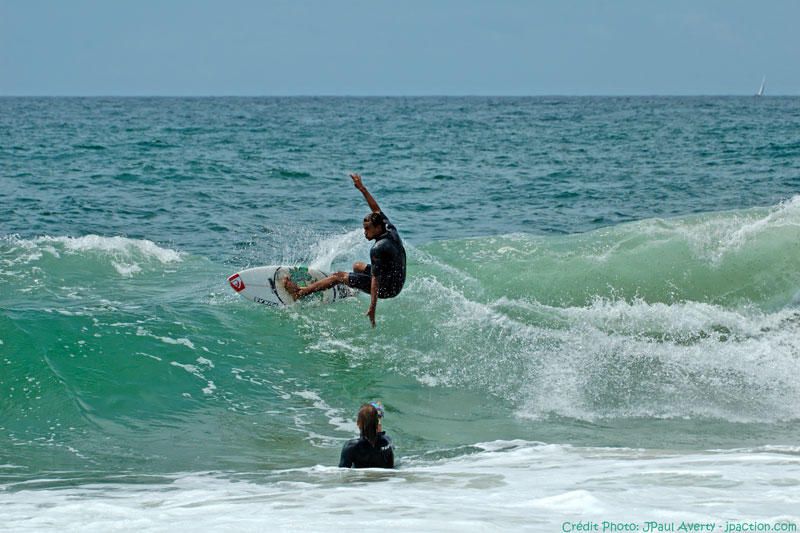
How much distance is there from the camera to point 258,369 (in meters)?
11.3

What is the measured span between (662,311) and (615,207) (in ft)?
38.9

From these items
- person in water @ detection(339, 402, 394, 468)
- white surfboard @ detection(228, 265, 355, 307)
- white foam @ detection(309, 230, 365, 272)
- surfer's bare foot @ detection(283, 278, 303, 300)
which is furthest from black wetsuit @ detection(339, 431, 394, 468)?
white foam @ detection(309, 230, 365, 272)

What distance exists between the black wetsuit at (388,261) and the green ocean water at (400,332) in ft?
2.68

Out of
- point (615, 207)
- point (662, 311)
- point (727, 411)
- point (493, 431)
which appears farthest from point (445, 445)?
point (615, 207)

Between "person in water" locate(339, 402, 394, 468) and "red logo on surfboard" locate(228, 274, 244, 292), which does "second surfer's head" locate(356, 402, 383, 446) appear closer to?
"person in water" locate(339, 402, 394, 468)

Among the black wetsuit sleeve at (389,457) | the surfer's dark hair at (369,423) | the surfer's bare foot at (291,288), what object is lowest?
the black wetsuit sleeve at (389,457)

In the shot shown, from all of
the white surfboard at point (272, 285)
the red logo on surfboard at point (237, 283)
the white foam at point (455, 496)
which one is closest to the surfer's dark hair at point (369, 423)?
the white foam at point (455, 496)

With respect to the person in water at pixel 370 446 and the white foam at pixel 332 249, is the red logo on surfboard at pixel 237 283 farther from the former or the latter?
the person in water at pixel 370 446

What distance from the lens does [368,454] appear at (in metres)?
7.47

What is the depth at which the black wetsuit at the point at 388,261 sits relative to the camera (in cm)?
1155

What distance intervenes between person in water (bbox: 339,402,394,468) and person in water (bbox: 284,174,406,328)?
380 cm

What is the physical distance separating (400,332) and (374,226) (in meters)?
1.84

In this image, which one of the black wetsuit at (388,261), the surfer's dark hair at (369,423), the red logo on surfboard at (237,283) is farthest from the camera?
the red logo on surfboard at (237,283)

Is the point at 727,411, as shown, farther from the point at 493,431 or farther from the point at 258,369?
the point at 258,369
